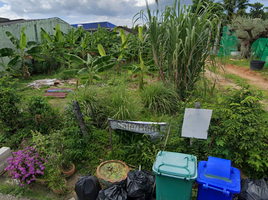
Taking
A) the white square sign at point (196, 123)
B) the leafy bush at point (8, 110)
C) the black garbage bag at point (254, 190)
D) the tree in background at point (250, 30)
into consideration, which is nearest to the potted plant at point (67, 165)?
the leafy bush at point (8, 110)

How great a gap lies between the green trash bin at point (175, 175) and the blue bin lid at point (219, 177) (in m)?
0.15

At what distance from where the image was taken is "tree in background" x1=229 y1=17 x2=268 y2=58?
13430 millimetres

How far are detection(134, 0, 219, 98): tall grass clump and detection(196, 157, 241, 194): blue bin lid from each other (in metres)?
2.17

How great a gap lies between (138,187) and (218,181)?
1049 millimetres

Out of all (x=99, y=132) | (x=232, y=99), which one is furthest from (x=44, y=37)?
(x=232, y=99)

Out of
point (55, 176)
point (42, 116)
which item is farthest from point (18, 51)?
point (55, 176)

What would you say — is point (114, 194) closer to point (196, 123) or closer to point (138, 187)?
point (138, 187)

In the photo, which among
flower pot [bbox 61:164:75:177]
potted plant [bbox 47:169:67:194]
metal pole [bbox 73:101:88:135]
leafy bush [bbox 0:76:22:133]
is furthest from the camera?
leafy bush [bbox 0:76:22:133]

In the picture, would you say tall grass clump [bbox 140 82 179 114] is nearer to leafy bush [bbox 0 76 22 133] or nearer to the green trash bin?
the green trash bin

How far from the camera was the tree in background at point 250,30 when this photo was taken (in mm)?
13430

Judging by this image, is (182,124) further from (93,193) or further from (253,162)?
(93,193)

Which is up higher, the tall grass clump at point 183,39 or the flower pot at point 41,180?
the tall grass clump at point 183,39

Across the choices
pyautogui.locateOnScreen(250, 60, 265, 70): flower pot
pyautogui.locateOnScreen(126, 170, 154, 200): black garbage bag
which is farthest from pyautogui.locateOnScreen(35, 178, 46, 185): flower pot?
pyautogui.locateOnScreen(250, 60, 265, 70): flower pot

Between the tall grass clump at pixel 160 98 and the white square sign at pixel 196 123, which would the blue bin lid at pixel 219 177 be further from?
the tall grass clump at pixel 160 98
